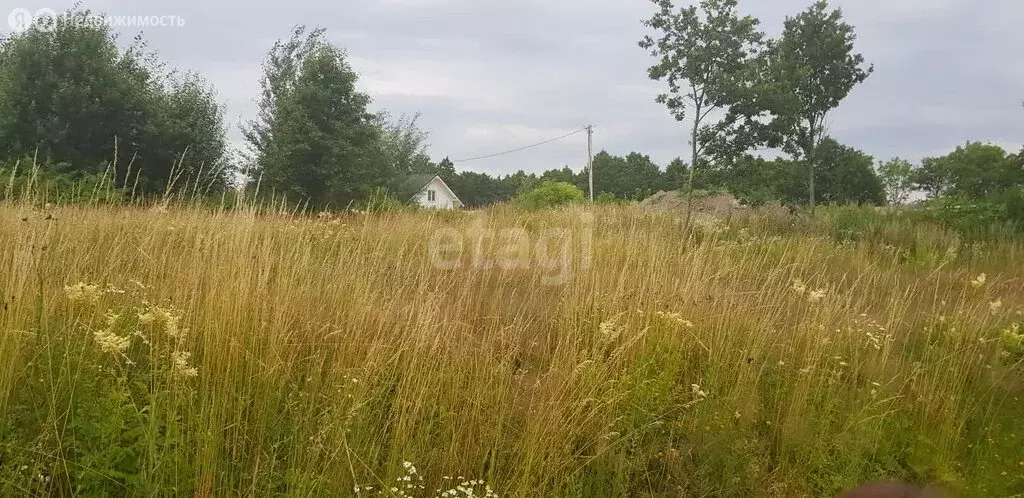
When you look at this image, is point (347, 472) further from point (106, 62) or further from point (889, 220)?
point (106, 62)

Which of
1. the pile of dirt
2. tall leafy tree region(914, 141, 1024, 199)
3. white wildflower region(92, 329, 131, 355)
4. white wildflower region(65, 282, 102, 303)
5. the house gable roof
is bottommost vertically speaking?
white wildflower region(92, 329, 131, 355)

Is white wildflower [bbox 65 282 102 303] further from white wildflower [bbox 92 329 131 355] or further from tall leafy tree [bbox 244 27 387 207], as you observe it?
tall leafy tree [bbox 244 27 387 207]

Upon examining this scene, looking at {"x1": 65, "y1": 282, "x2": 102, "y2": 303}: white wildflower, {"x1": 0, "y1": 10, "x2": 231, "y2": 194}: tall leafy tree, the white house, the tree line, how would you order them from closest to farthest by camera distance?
1. {"x1": 65, "y1": 282, "x2": 102, "y2": 303}: white wildflower
2. the tree line
3. {"x1": 0, "y1": 10, "x2": 231, "y2": 194}: tall leafy tree
4. the white house

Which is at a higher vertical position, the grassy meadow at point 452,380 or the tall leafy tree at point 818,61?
the tall leafy tree at point 818,61

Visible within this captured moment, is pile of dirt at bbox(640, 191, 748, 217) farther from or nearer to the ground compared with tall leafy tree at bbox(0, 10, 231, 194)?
nearer to the ground

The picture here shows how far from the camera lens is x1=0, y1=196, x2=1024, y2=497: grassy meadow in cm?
200

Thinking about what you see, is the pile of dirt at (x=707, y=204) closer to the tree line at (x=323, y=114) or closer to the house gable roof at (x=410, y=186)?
the tree line at (x=323, y=114)

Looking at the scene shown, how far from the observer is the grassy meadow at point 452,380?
6.56 feet

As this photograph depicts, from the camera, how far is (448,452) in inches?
90.8

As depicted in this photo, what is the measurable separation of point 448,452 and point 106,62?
1912 centimetres

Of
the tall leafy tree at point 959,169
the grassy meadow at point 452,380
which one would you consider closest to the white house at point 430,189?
the grassy meadow at point 452,380

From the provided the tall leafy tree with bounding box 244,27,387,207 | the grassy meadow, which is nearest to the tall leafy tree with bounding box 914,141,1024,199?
the tall leafy tree with bounding box 244,27,387,207

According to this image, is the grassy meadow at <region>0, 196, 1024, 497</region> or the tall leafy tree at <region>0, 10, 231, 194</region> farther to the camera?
the tall leafy tree at <region>0, 10, 231, 194</region>

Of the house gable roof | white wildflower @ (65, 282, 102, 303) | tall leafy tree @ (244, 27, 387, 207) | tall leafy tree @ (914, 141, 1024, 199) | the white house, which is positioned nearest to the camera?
white wildflower @ (65, 282, 102, 303)
